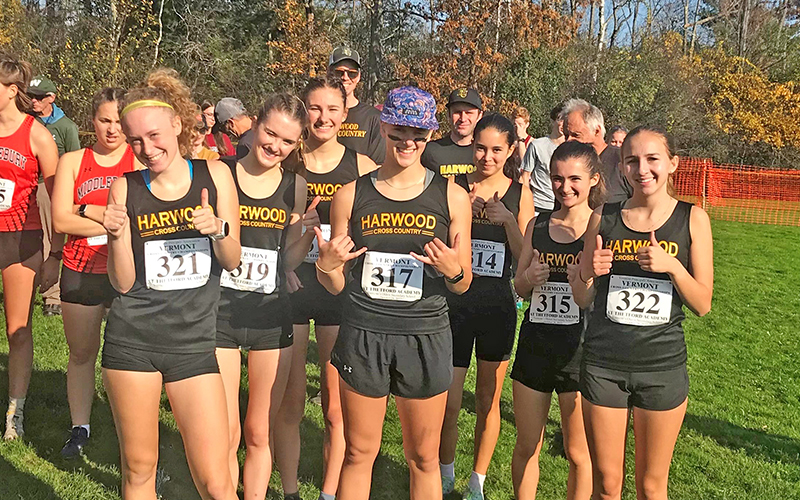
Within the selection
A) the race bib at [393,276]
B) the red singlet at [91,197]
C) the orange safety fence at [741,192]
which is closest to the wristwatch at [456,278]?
the race bib at [393,276]

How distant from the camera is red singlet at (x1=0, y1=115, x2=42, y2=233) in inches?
164

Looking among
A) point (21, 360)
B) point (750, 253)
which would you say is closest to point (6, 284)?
point (21, 360)

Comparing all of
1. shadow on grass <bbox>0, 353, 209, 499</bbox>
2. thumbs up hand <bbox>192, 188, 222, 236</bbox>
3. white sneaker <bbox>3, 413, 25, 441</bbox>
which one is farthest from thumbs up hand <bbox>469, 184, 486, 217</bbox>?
white sneaker <bbox>3, 413, 25, 441</bbox>

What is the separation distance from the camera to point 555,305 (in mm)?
3420

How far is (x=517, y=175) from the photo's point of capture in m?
4.13

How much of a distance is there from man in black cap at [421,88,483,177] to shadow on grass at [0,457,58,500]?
321 cm

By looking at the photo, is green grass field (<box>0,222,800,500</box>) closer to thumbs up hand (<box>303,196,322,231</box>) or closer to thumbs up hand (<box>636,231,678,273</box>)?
thumbs up hand (<box>303,196,322,231</box>)

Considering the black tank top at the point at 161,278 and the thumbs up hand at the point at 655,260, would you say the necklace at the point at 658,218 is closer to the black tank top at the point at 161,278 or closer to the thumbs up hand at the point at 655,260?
the thumbs up hand at the point at 655,260

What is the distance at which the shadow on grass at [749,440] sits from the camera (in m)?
4.92

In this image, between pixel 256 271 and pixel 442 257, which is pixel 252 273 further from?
pixel 442 257

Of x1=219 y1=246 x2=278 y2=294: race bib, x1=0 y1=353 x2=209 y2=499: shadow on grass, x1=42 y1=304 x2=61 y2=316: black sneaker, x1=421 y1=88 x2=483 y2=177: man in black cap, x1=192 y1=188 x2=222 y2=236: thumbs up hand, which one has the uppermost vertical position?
x1=421 y1=88 x2=483 y2=177: man in black cap

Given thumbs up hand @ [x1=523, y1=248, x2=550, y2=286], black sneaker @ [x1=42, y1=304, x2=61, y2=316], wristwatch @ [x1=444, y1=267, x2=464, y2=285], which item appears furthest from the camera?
black sneaker @ [x1=42, y1=304, x2=61, y2=316]

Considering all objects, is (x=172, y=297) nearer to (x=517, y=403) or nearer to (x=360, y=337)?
(x=360, y=337)

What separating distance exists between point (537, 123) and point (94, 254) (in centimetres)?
2332
